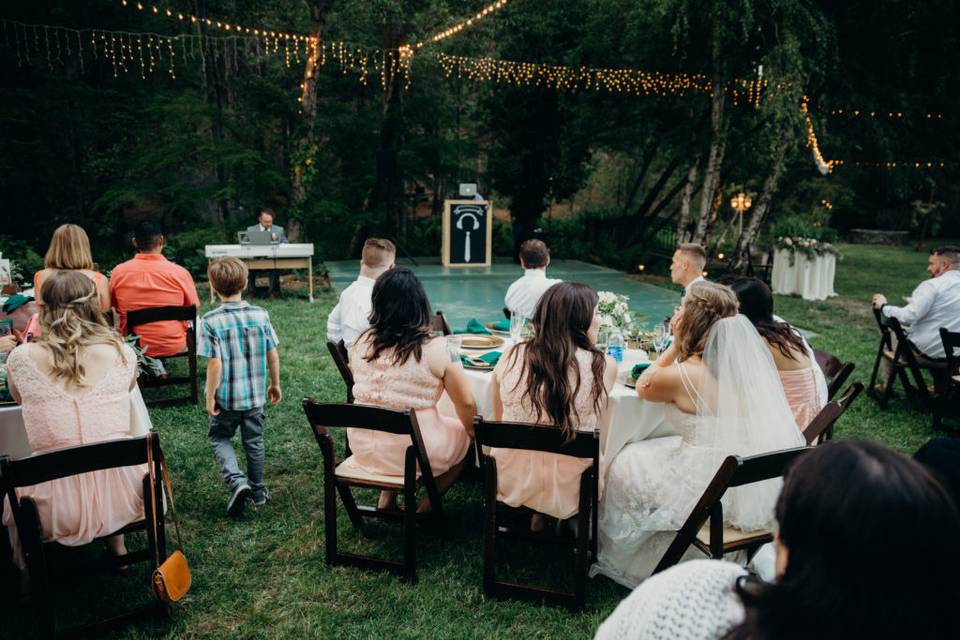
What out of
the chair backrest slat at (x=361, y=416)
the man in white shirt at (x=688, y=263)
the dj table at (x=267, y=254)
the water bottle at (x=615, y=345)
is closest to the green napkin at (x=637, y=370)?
the water bottle at (x=615, y=345)

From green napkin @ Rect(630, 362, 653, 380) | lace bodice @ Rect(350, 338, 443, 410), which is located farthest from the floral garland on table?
lace bodice @ Rect(350, 338, 443, 410)

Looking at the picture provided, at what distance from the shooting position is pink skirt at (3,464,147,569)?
2.83 meters

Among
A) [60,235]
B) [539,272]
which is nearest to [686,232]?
[539,272]

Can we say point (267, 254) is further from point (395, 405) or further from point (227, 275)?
point (395, 405)

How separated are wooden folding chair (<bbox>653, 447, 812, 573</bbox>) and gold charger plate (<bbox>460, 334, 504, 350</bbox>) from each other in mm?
1708

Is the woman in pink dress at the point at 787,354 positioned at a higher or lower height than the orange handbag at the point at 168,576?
higher

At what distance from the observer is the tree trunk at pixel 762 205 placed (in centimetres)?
1170

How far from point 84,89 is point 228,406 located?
1392cm

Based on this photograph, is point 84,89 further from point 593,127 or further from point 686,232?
point 686,232

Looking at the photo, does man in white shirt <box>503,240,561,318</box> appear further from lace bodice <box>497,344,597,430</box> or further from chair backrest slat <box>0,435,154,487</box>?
chair backrest slat <box>0,435,154,487</box>

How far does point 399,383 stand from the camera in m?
3.38

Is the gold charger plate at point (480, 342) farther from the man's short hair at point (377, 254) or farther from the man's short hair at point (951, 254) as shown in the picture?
the man's short hair at point (951, 254)

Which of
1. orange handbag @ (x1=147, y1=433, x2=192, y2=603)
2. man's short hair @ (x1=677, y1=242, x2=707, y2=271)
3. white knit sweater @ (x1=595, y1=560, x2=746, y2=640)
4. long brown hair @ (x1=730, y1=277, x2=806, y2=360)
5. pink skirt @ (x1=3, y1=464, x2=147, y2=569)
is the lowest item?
orange handbag @ (x1=147, y1=433, x2=192, y2=603)

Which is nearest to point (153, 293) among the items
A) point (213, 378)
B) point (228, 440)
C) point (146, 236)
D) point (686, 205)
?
point (146, 236)
